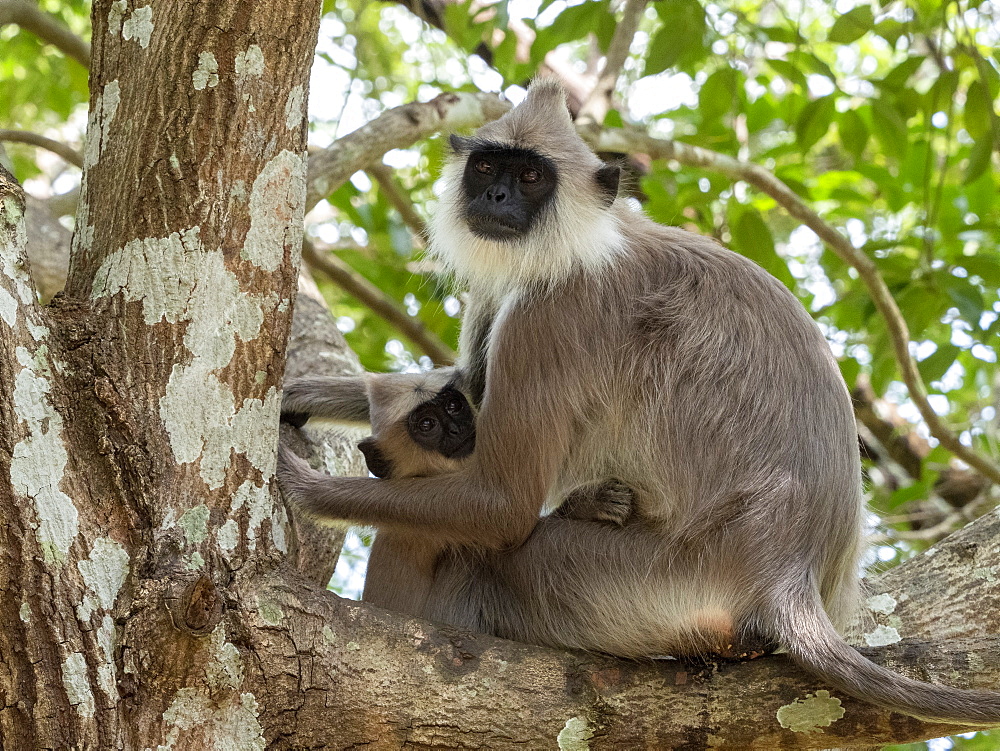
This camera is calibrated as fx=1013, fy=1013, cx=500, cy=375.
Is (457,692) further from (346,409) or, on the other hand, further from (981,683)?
(346,409)

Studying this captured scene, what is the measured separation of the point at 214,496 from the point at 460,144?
2.03 meters

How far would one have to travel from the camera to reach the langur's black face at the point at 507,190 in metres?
3.62

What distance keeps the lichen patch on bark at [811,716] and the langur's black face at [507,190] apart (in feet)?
6.00

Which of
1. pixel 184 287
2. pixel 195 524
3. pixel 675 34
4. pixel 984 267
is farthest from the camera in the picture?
pixel 984 267

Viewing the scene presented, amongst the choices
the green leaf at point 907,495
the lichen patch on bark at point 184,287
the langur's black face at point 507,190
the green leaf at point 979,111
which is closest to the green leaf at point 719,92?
the green leaf at point 979,111

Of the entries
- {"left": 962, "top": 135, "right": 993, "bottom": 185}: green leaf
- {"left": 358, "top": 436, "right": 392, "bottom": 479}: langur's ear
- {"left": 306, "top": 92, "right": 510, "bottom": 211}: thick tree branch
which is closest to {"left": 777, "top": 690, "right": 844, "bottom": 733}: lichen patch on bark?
{"left": 358, "top": 436, "right": 392, "bottom": 479}: langur's ear

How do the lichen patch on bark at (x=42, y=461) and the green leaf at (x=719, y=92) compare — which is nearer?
the lichen patch on bark at (x=42, y=461)

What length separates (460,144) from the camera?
13.2 feet

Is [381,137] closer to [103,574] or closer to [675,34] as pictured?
[675,34]

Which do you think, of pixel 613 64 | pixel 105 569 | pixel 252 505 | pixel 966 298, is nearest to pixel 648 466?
pixel 252 505

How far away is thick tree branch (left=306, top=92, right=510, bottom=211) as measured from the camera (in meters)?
4.15

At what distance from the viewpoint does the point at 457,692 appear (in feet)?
8.41

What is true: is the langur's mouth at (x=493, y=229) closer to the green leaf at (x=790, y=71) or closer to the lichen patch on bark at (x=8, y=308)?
the lichen patch on bark at (x=8, y=308)

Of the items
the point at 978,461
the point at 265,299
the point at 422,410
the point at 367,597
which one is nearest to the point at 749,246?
the point at 978,461
